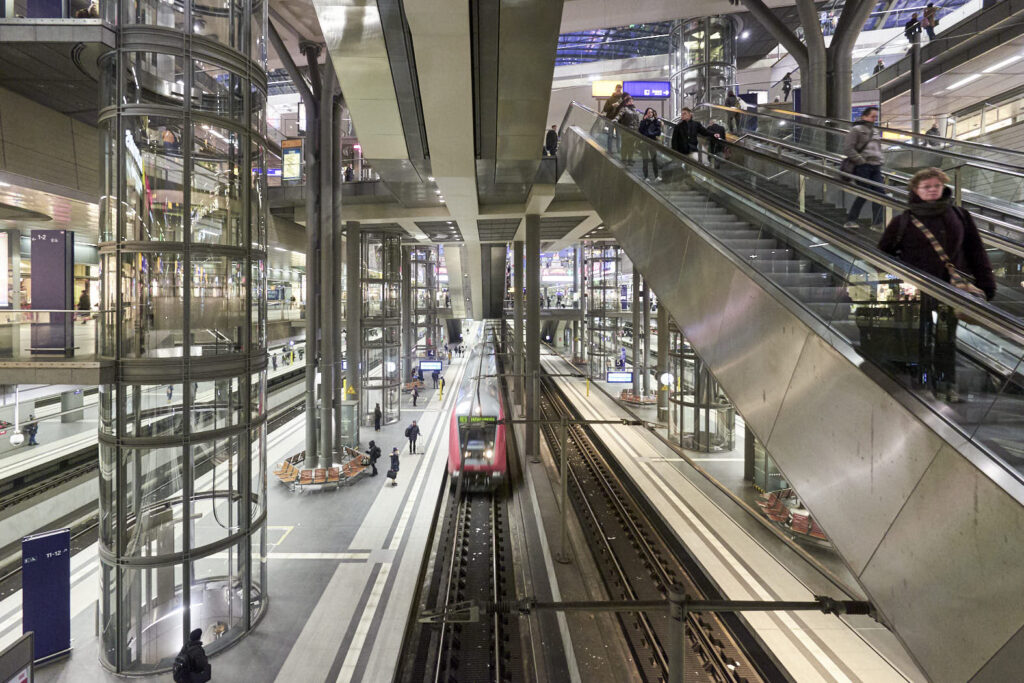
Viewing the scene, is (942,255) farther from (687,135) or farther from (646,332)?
(646,332)

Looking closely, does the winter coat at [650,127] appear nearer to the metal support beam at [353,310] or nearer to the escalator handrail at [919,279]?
the escalator handrail at [919,279]

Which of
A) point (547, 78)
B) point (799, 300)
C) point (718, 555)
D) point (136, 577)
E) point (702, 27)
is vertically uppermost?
point (702, 27)

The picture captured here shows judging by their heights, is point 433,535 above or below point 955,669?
below

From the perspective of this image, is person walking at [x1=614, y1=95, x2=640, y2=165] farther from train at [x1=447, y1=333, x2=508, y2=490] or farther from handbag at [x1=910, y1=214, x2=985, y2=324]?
train at [x1=447, y1=333, x2=508, y2=490]

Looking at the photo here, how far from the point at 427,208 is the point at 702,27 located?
11.1 meters

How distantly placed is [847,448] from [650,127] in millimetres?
8678

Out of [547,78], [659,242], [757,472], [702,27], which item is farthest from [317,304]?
[702,27]

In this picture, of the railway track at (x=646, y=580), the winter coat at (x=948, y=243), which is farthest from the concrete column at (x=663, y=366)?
the winter coat at (x=948, y=243)

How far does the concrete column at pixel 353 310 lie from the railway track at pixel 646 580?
27.3ft

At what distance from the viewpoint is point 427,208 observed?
61.4 feet

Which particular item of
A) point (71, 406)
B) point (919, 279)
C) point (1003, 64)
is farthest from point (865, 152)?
point (71, 406)

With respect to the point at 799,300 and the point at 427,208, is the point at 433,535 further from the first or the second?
the point at 427,208

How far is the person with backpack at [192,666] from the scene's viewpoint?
6148 millimetres

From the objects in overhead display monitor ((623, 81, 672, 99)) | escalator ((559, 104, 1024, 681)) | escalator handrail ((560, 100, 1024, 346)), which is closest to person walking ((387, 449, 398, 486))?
escalator ((559, 104, 1024, 681))
